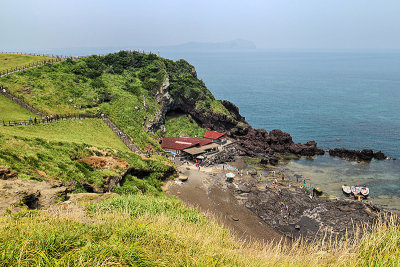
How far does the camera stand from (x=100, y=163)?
106ft

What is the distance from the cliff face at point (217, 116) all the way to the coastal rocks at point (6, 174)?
4777 cm

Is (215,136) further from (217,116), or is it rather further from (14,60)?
(14,60)

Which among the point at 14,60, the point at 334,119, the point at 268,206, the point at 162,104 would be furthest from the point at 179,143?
the point at 334,119

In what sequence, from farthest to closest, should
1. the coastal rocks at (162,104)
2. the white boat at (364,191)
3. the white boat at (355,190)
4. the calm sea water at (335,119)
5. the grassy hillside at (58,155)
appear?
the coastal rocks at (162,104) < the calm sea water at (335,119) < the white boat at (355,190) < the white boat at (364,191) < the grassy hillside at (58,155)

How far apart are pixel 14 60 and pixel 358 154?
88.8 metres

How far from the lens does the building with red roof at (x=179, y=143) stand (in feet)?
191

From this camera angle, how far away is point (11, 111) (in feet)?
144

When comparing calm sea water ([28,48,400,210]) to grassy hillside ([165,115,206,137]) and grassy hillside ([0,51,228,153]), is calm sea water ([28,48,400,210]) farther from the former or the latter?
grassy hillside ([0,51,228,153])

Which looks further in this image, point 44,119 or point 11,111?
point 11,111

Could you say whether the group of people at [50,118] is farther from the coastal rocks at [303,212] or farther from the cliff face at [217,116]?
the coastal rocks at [303,212]

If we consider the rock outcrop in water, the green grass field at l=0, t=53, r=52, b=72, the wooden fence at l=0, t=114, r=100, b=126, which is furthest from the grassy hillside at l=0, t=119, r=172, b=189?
the green grass field at l=0, t=53, r=52, b=72

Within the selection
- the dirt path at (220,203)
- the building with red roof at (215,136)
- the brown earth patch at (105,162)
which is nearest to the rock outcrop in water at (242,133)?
the building with red roof at (215,136)

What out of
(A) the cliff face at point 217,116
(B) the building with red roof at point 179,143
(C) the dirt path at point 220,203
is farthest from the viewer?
(A) the cliff face at point 217,116

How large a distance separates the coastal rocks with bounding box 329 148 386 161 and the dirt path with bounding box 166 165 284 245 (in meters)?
31.8
